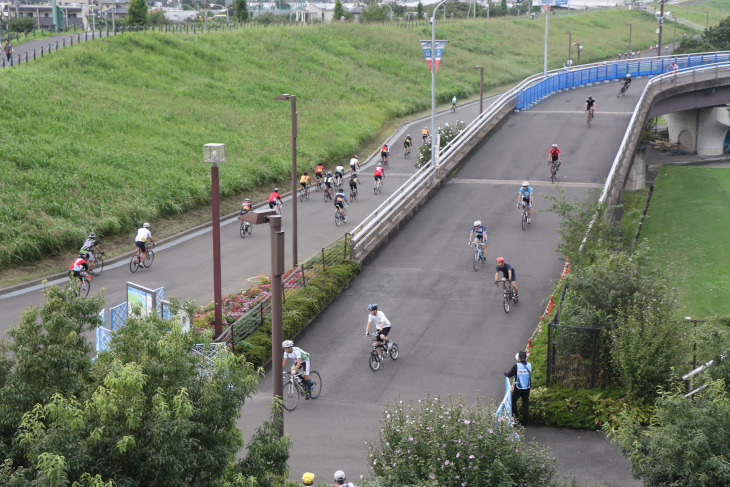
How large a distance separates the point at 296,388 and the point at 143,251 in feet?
37.8

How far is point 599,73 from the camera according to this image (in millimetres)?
60219

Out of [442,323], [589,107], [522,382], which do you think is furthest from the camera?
[589,107]

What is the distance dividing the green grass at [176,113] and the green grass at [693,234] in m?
18.9

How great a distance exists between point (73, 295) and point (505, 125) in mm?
36656

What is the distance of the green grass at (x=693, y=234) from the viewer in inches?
1111

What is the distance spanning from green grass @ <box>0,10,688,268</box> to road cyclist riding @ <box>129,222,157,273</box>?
3.16 metres

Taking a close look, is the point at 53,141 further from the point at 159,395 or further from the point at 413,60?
the point at 413,60

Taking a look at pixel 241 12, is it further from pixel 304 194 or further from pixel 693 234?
pixel 693 234

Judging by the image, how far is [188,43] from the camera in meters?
58.2

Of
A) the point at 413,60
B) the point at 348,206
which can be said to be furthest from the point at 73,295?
the point at 413,60

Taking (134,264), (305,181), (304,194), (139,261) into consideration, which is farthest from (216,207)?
(304,194)

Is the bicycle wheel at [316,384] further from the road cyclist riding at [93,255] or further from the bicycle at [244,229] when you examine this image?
the bicycle at [244,229]

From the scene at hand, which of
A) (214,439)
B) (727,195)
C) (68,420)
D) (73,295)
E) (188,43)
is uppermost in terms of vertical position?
(188,43)

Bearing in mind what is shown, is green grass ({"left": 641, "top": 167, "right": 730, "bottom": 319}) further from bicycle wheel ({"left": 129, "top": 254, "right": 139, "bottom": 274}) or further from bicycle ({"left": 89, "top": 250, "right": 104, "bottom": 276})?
bicycle ({"left": 89, "top": 250, "right": 104, "bottom": 276})
